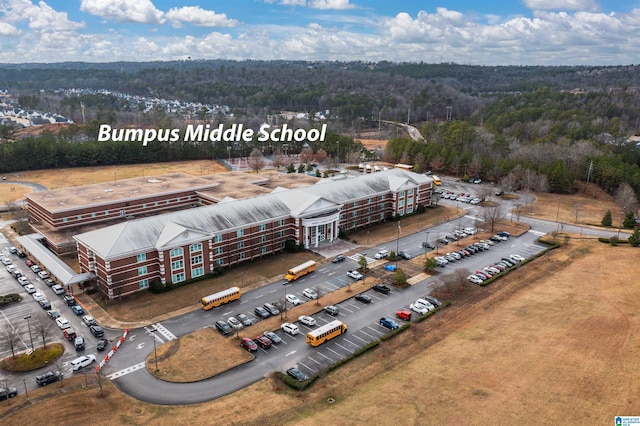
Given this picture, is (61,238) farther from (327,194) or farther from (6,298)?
(327,194)

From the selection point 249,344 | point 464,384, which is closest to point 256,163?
point 249,344

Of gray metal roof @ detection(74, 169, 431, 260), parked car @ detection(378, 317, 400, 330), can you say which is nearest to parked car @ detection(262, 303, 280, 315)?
parked car @ detection(378, 317, 400, 330)

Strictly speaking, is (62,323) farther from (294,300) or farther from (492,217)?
(492,217)

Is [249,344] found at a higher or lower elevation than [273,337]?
higher

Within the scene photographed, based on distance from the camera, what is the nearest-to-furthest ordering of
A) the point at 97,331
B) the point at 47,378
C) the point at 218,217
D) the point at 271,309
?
1. the point at 47,378
2. the point at 97,331
3. the point at 271,309
4. the point at 218,217

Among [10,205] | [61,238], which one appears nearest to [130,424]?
[61,238]

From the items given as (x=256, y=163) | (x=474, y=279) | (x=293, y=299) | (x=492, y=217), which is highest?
(x=256, y=163)

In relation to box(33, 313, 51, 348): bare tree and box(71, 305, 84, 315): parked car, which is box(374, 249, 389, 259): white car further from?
box(33, 313, 51, 348): bare tree
